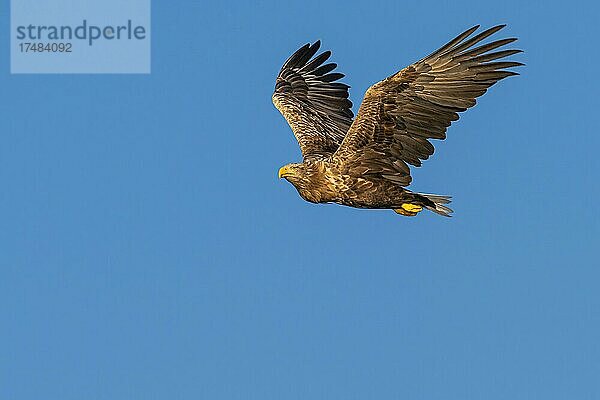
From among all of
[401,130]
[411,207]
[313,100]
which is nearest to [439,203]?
[411,207]

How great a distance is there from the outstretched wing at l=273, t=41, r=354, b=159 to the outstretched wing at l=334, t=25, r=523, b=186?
9.38ft

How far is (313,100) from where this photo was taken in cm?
2430

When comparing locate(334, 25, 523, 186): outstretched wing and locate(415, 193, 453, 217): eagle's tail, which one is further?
locate(415, 193, 453, 217): eagle's tail

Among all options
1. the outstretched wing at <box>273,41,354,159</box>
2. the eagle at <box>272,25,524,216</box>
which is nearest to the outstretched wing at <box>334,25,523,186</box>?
the eagle at <box>272,25,524,216</box>

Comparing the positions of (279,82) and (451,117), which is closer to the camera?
(451,117)

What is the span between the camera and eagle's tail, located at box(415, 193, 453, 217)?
768 inches

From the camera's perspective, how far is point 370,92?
18344 mm

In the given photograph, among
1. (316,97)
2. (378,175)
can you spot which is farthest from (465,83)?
(316,97)

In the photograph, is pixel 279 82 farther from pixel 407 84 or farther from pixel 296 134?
pixel 407 84

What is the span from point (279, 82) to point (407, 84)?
6.91m

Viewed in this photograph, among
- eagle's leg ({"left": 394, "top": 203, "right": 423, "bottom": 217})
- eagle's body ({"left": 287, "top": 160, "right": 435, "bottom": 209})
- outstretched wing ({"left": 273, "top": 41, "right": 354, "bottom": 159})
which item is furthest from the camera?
outstretched wing ({"left": 273, "top": 41, "right": 354, "bottom": 159})

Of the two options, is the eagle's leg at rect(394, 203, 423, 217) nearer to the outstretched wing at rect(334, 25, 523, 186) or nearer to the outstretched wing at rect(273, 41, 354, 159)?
the outstretched wing at rect(334, 25, 523, 186)

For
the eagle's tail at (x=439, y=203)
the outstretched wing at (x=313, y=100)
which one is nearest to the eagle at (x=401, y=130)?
the eagle's tail at (x=439, y=203)

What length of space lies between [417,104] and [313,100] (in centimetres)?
592
